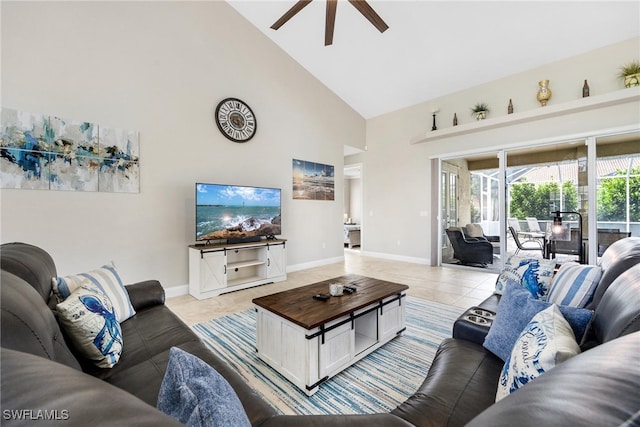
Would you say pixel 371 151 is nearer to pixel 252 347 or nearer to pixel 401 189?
pixel 401 189

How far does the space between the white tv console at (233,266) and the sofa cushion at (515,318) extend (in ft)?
10.5

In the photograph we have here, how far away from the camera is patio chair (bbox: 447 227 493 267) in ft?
16.1

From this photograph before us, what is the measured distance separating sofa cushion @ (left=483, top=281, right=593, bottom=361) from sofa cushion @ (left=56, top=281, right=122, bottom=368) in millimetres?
1857

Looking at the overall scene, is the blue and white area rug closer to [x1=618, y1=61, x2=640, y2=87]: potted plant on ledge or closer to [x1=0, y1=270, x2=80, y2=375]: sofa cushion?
[x1=0, y1=270, x2=80, y2=375]: sofa cushion

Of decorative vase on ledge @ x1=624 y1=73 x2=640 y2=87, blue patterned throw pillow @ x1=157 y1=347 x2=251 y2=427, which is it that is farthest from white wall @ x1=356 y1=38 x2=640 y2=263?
blue patterned throw pillow @ x1=157 y1=347 x2=251 y2=427

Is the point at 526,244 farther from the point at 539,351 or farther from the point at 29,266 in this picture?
the point at 29,266

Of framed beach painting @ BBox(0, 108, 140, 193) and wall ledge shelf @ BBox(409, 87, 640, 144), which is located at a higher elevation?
wall ledge shelf @ BBox(409, 87, 640, 144)

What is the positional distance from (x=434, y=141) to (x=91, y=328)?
5784mm

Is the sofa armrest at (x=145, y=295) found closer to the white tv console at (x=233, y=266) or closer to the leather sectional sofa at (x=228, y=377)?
the leather sectional sofa at (x=228, y=377)

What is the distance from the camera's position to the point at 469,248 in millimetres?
5078

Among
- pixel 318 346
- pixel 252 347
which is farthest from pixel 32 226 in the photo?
pixel 318 346

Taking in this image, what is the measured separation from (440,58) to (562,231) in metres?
3.46

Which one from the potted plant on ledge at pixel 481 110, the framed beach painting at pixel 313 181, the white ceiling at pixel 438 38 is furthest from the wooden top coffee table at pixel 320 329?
the potted plant on ledge at pixel 481 110

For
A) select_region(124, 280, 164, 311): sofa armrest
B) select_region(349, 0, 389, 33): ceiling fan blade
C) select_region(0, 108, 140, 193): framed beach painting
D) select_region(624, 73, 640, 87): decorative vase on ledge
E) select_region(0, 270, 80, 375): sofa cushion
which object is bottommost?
select_region(124, 280, 164, 311): sofa armrest
